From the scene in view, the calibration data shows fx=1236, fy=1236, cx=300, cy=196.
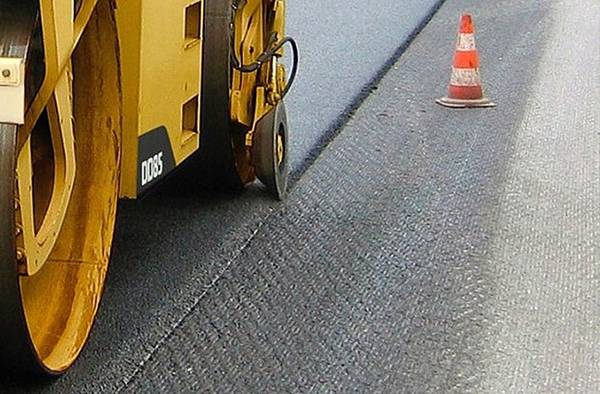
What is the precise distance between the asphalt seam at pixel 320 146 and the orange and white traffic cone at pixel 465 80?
1.36 feet

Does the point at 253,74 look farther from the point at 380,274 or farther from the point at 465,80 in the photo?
the point at 465,80

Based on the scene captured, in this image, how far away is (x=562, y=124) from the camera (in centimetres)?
560

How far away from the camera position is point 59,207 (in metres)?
2.66

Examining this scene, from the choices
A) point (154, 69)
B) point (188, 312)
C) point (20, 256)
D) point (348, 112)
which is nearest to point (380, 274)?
point (188, 312)

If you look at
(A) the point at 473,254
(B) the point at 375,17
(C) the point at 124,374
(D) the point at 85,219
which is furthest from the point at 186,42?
(B) the point at 375,17

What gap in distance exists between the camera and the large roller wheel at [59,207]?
7.95 ft

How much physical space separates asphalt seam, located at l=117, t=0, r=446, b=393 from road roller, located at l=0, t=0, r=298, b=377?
0.26 m

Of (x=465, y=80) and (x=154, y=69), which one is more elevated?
(x=154, y=69)

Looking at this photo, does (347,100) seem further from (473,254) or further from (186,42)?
(186,42)

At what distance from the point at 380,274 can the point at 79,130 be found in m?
1.12

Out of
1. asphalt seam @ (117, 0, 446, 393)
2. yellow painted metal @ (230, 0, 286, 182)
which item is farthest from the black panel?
yellow painted metal @ (230, 0, 286, 182)

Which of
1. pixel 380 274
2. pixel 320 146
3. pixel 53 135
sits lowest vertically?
pixel 320 146

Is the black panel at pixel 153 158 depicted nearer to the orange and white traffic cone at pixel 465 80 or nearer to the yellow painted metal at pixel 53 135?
the yellow painted metal at pixel 53 135

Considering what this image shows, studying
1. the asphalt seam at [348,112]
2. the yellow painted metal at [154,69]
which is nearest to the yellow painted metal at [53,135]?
the yellow painted metal at [154,69]
